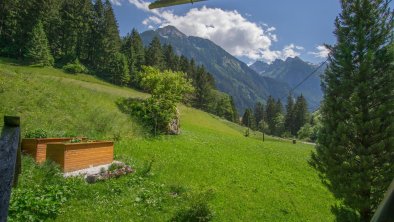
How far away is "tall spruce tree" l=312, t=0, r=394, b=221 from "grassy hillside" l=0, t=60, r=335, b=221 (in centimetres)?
468

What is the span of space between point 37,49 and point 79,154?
69.2 metres

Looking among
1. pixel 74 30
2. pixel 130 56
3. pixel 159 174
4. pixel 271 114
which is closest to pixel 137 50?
pixel 130 56

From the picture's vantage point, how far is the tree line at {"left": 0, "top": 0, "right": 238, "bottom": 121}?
3187 inches

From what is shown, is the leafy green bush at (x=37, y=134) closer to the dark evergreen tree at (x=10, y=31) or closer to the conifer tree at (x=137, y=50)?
the dark evergreen tree at (x=10, y=31)

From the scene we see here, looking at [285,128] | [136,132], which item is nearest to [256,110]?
[285,128]

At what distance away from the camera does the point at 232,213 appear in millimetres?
15266

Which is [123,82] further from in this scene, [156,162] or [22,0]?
[156,162]

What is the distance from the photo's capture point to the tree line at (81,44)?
80.9 meters

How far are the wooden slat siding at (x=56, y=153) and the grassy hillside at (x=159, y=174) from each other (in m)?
1.88

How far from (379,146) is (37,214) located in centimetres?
1204

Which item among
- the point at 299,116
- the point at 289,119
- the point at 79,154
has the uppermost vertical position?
the point at 299,116

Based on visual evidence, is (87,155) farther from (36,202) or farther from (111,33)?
(111,33)

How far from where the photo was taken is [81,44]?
3947 inches

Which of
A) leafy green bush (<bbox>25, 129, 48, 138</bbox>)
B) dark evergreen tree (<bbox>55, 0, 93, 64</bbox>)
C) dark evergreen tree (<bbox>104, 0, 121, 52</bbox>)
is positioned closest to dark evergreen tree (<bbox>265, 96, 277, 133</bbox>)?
dark evergreen tree (<bbox>104, 0, 121, 52</bbox>)
